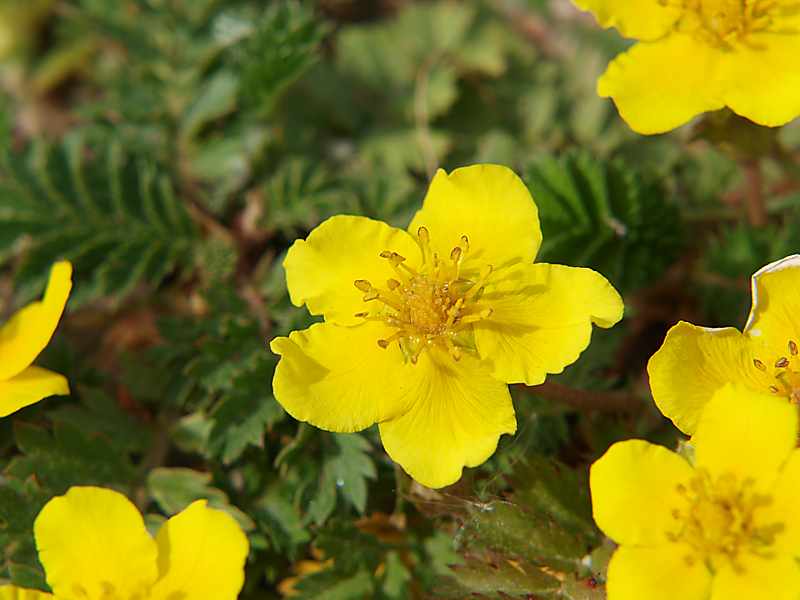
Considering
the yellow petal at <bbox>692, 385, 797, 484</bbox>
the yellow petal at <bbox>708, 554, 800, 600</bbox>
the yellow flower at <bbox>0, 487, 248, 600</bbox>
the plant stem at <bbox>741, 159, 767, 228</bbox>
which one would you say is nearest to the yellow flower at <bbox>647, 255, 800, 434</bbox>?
the yellow petal at <bbox>692, 385, 797, 484</bbox>

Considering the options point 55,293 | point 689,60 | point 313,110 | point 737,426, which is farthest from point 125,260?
point 737,426

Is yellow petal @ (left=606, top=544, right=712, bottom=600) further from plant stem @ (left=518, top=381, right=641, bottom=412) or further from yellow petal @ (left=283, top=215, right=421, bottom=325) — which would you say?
yellow petal @ (left=283, top=215, right=421, bottom=325)

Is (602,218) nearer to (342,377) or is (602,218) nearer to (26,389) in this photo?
(342,377)

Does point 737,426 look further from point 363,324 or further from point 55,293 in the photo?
point 55,293

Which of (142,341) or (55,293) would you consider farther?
(142,341)

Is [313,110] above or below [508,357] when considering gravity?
below
